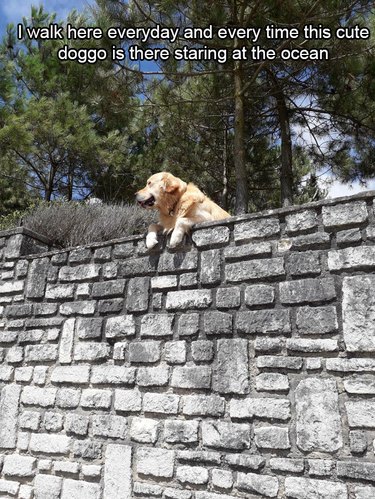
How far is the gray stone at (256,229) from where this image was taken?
2.83 m

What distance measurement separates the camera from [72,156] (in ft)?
30.4

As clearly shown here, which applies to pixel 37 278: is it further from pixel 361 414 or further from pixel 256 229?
pixel 361 414

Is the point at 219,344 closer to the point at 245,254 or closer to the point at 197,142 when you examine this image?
the point at 245,254

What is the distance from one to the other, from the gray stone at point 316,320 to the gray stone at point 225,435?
0.67 metres

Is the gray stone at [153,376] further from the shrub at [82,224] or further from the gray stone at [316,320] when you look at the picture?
the shrub at [82,224]

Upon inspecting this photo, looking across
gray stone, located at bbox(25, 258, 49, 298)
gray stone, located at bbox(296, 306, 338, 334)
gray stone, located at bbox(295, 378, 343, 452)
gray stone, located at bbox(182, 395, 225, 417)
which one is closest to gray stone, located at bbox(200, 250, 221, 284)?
gray stone, located at bbox(296, 306, 338, 334)

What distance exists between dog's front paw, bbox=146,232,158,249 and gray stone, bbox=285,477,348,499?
5.65 feet

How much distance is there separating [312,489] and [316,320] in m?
0.88

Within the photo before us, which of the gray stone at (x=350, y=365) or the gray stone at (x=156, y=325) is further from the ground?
the gray stone at (x=156, y=325)

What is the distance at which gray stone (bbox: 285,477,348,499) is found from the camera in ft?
7.39

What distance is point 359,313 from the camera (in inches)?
95.2

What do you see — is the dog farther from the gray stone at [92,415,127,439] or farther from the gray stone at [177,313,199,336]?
the gray stone at [92,415,127,439]

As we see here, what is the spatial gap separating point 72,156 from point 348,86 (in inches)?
215

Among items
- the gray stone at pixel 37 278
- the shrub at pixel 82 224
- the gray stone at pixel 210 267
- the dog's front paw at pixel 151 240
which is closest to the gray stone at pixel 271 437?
the gray stone at pixel 210 267
